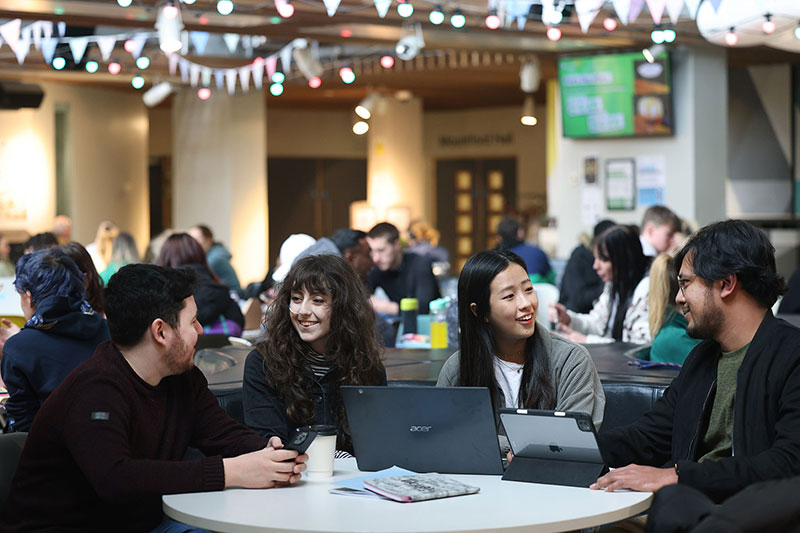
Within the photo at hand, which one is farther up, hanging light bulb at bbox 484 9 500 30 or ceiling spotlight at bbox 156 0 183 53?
hanging light bulb at bbox 484 9 500 30

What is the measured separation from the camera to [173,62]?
1141 centimetres

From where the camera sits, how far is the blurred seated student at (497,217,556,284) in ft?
28.4

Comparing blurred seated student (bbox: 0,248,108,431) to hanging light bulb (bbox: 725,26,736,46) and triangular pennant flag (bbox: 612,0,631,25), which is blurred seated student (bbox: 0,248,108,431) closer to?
triangular pennant flag (bbox: 612,0,631,25)

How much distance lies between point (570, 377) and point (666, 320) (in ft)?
4.62

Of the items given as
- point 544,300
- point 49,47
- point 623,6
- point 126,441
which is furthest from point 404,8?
point 126,441

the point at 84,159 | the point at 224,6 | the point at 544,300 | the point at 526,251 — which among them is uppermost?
the point at 224,6

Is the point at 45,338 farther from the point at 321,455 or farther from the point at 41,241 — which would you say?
the point at 41,241

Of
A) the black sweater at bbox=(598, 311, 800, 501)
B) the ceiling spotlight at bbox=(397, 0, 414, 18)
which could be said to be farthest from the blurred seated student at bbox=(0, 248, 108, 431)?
the ceiling spotlight at bbox=(397, 0, 414, 18)

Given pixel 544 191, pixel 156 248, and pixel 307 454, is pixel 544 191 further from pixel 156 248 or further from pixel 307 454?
pixel 307 454

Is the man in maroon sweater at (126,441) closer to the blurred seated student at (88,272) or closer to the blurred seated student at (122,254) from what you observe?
the blurred seated student at (88,272)

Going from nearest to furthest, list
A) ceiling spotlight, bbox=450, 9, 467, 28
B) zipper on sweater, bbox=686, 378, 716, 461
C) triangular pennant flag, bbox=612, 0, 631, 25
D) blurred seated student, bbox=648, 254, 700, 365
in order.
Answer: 1. zipper on sweater, bbox=686, 378, 716, 461
2. blurred seated student, bbox=648, 254, 700, 365
3. triangular pennant flag, bbox=612, 0, 631, 25
4. ceiling spotlight, bbox=450, 9, 467, 28

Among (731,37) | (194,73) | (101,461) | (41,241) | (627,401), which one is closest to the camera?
(101,461)

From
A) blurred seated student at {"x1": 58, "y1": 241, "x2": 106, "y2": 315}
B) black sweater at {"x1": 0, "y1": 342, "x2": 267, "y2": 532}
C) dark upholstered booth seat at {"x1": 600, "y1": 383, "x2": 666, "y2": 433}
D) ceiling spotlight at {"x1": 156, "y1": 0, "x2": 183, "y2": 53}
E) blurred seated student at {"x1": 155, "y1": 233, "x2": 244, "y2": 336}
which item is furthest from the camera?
ceiling spotlight at {"x1": 156, "y1": 0, "x2": 183, "y2": 53}

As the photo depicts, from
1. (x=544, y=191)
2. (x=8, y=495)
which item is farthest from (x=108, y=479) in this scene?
(x=544, y=191)
